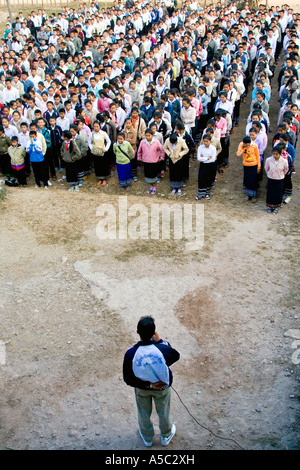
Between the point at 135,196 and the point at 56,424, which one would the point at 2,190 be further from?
the point at 56,424

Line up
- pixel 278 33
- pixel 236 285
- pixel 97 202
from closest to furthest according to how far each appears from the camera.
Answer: pixel 236 285 < pixel 97 202 < pixel 278 33

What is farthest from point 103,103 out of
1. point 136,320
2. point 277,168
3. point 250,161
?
point 136,320

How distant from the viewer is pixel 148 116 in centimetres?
1026

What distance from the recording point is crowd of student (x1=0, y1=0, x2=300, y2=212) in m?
9.12

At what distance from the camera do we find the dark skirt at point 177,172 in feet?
30.8

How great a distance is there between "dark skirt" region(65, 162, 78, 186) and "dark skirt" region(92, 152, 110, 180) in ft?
1.46

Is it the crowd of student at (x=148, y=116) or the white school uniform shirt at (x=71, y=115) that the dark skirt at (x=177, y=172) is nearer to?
the crowd of student at (x=148, y=116)

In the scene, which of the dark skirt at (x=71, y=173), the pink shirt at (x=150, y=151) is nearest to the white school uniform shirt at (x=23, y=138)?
the dark skirt at (x=71, y=173)

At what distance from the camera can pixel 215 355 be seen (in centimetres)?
572

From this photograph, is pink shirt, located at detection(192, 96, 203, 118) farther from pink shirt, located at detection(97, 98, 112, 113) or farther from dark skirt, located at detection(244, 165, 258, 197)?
dark skirt, located at detection(244, 165, 258, 197)

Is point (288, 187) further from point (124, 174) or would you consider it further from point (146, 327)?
point (146, 327)

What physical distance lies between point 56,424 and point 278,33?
14.2 meters

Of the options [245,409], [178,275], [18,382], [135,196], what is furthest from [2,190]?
[245,409]

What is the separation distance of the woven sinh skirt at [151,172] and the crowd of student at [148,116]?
0.02 m
